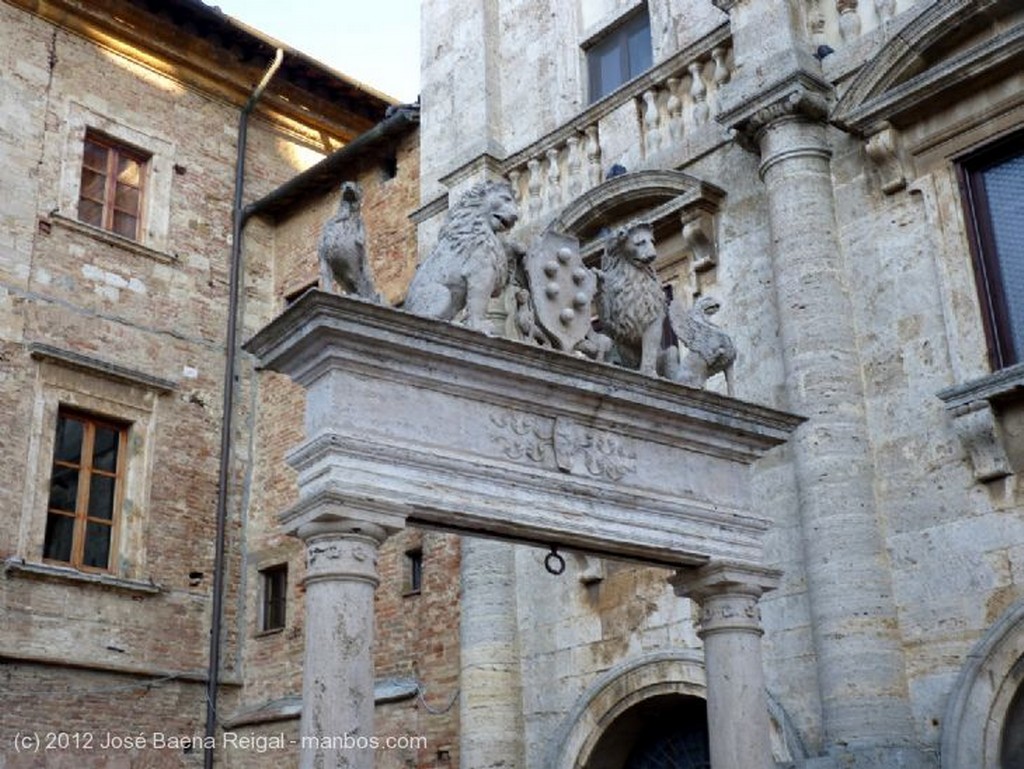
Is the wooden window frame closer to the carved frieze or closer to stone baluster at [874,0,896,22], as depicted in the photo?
stone baluster at [874,0,896,22]

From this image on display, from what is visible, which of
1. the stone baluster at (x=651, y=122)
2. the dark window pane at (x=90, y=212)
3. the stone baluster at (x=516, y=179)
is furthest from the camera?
the dark window pane at (x=90, y=212)

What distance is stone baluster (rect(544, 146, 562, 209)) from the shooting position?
1165 cm

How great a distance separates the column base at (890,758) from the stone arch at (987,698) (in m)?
0.10

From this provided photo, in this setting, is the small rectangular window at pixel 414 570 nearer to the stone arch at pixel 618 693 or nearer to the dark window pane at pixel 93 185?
the stone arch at pixel 618 693

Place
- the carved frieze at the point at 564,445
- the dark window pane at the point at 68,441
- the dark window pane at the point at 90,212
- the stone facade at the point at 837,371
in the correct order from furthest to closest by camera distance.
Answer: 1. the dark window pane at the point at 90,212
2. the dark window pane at the point at 68,441
3. the stone facade at the point at 837,371
4. the carved frieze at the point at 564,445

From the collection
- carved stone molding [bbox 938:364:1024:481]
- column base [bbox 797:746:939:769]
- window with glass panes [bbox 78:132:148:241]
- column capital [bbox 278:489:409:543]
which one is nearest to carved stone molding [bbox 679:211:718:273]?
carved stone molding [bbox 938:364:1024:481]

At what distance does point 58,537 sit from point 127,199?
13.5ft

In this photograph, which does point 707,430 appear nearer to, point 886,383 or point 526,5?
point 886,383

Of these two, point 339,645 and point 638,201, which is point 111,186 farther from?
point 339,645

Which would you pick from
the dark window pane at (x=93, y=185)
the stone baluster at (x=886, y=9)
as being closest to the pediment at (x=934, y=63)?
the stone baluster at (x=886, y=9)

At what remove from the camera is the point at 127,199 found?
1488 cm

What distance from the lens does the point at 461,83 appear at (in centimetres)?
1307

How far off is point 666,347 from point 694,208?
2.80 m

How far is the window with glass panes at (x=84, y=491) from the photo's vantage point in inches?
518
